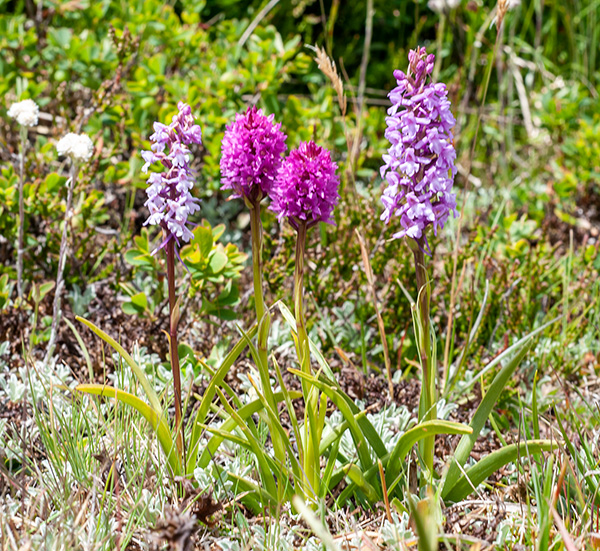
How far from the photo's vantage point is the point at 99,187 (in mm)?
3414

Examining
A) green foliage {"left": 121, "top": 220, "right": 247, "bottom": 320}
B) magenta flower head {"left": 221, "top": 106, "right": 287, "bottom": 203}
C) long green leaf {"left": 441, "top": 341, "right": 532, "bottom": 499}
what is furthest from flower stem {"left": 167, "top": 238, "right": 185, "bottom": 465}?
long green leaf {"left": 441, "top": 341, "right": 532, "bottom": 499}

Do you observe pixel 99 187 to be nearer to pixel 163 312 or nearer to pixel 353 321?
pixel 163 312

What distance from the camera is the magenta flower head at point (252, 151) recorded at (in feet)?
5.06

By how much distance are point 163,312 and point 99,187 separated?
1119 millimetres

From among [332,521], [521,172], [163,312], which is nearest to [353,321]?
[163,312]

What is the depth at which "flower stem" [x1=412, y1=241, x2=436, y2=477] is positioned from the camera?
1.59m

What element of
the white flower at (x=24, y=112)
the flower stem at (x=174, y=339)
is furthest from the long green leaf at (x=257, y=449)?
the white flower at (x=24, y=112)

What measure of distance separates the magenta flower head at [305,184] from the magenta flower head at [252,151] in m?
0.04

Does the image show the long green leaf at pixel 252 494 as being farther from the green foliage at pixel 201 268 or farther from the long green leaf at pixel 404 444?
the green foliage at pixel 201 268

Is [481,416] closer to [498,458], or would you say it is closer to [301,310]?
[498,458]

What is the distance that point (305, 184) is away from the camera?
1526 millimetres

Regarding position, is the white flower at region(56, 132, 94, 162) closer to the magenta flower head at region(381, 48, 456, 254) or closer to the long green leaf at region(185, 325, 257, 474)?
the long green leaf at region(185, 325, 257, 474)

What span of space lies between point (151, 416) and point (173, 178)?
0.62 meters

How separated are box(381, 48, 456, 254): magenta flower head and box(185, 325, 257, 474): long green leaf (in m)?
0.51
